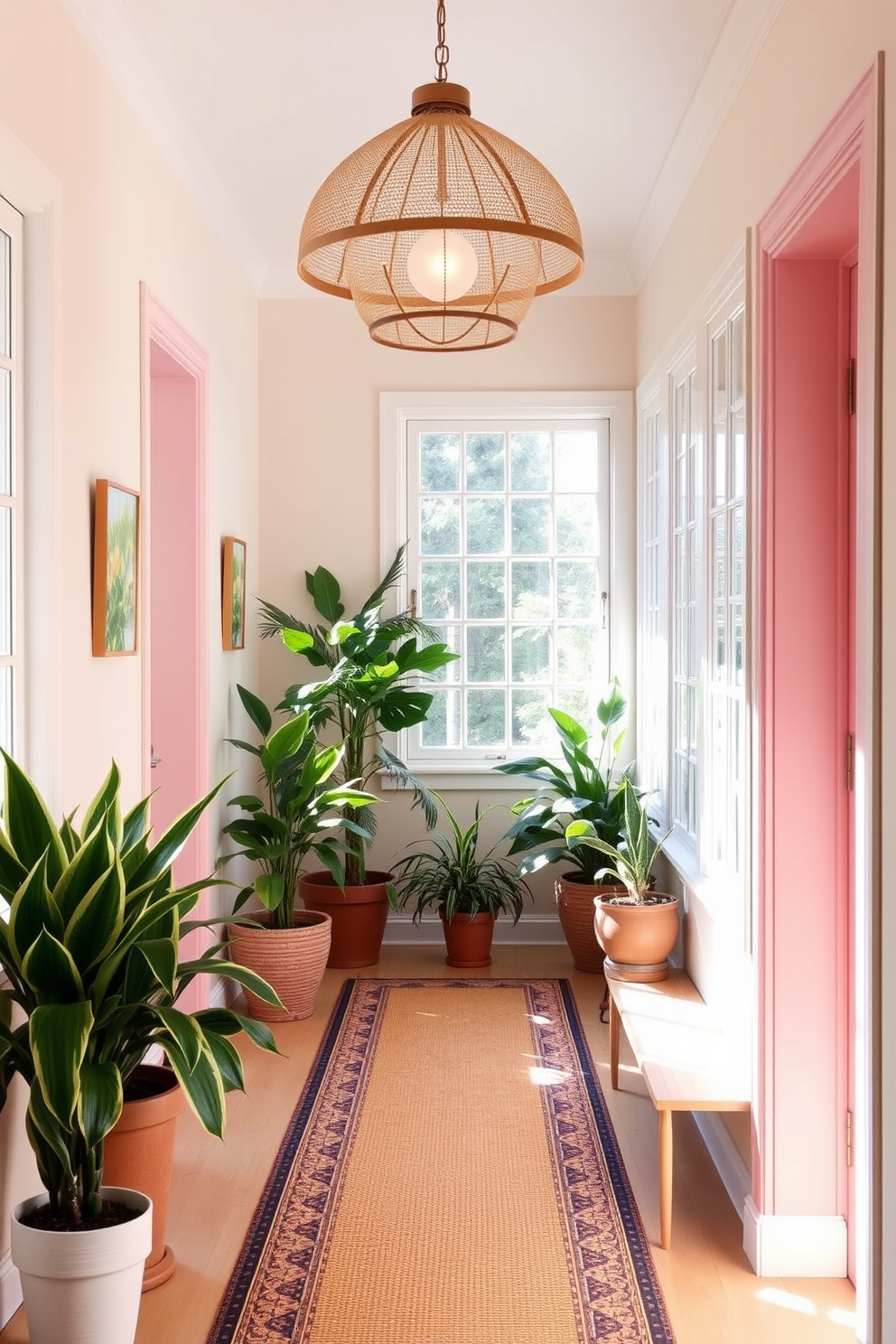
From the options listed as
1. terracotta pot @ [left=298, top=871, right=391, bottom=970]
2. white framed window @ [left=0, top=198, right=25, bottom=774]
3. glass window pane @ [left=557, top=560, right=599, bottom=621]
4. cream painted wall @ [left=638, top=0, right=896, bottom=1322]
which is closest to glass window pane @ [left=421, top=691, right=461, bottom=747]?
glass window pane @ [left=557, top=560, right=599, bottom=621]

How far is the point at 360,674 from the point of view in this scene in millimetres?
4645

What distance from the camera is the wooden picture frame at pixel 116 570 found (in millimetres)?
2883

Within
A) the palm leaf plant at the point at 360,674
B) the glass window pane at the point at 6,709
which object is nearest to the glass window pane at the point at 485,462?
the palm leaf plant at the point at 360,674

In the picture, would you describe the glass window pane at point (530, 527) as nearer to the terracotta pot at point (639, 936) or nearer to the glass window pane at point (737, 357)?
the terracotta pot at point (639, 936)

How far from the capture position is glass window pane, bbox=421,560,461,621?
5312 mm

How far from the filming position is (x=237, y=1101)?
11.6 feet

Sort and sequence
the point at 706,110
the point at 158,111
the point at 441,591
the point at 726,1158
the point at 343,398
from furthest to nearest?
the point at 441,591 → the point at 343,398 → the point at 158,111 → the point at 706,110 → the point at 726,1158

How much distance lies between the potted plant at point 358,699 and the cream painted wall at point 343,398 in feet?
0.47

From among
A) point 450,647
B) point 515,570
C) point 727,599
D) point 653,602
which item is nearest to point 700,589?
point 727,599

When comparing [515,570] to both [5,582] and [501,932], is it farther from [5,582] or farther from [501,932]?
[5,582]

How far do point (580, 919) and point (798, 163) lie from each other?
3.09m

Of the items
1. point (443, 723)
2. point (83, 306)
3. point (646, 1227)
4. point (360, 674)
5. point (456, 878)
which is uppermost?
point (83, 306)

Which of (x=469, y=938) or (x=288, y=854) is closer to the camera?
(x=288, y=854)

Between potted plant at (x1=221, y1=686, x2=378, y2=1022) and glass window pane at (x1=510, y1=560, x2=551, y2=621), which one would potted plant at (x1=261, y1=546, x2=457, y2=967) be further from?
glass window pane at (x1=510, y1=560, x2=551, y2=621)
